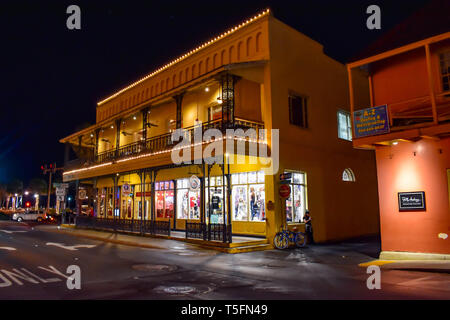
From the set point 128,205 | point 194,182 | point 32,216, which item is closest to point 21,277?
point 194,182

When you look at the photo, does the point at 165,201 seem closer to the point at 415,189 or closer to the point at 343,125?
the point at 343,125

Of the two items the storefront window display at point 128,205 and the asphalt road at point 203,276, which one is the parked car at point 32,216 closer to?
the storefront window display at point 128,205

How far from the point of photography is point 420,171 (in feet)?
39.1

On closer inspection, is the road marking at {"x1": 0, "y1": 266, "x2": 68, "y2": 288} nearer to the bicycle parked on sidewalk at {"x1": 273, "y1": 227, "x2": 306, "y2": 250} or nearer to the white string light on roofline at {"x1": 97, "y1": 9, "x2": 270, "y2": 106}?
the bicycle parked on sidewalk at {"x1": 273, "y1": 227, "x2": 306, "y2": 250}

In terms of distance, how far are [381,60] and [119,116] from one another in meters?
16.3

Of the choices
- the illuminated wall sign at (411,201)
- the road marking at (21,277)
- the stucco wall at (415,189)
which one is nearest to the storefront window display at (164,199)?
the road marking at (21,277)

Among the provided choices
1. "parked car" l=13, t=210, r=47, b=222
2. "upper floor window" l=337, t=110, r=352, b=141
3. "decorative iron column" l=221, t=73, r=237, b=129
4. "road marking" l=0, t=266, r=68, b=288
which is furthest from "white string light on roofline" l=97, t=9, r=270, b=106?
"parked car" l=13, t=210, r=47, b=222

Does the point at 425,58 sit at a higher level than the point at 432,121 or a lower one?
higher

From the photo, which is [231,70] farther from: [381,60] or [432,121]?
[432,121]

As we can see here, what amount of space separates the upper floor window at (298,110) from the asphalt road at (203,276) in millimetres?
7150

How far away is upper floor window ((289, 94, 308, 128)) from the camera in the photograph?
727 inches

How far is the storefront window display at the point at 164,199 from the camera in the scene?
2339cm

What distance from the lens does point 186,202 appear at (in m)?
22.1
